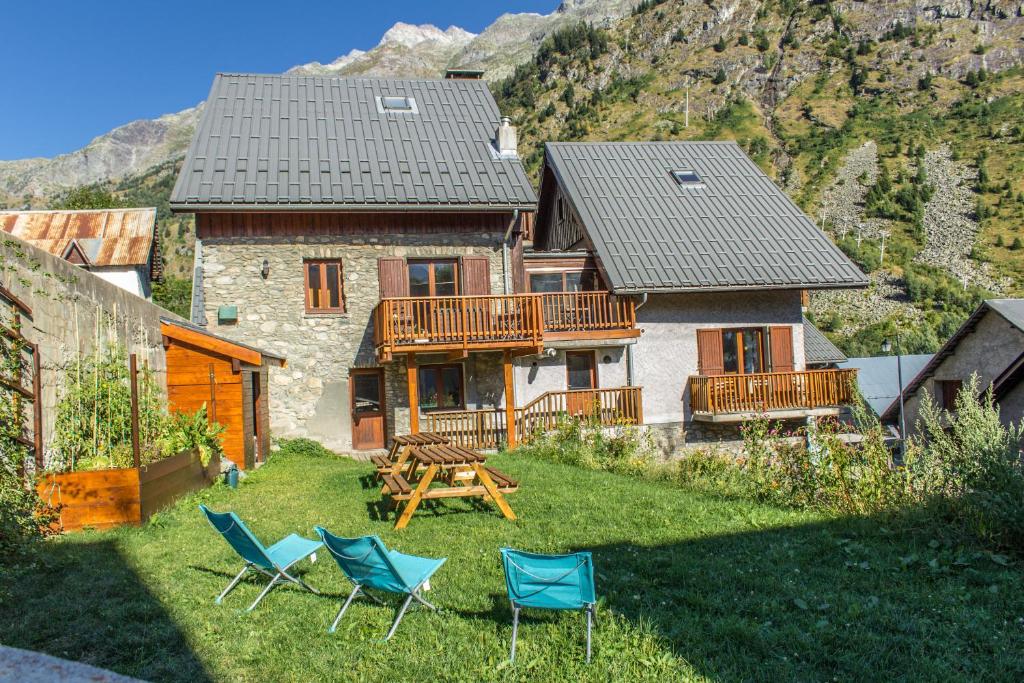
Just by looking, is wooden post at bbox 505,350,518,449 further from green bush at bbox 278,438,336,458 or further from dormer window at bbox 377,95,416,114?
dormer window at bbox 377,95,416,114

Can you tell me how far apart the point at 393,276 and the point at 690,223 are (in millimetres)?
7466

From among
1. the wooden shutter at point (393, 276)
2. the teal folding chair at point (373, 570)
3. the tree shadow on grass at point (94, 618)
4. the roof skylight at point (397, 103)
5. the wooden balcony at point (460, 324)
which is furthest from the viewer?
the roof skylight at point (397, 103)

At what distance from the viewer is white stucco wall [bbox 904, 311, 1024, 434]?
56.0 ft

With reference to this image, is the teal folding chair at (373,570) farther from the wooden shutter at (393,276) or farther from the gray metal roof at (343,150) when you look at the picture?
the gray metal roof at (343,150)

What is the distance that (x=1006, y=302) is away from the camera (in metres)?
17.2

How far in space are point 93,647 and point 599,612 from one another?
3.07 metres

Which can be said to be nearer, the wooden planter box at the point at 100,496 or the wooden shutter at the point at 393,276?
the wooden planter box at the point at 100,496

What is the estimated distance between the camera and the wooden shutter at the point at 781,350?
17250mm

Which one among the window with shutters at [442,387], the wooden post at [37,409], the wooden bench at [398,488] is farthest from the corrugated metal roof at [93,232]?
the wooden bench at [398,488]

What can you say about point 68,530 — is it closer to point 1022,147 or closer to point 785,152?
point 785,152

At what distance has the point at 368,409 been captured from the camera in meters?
16.2

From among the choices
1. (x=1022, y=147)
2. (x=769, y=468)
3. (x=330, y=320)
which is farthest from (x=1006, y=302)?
(x=1022, y=147)

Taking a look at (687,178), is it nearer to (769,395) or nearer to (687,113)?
(769,395)

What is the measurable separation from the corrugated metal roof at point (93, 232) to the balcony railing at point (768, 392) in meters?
19.2
